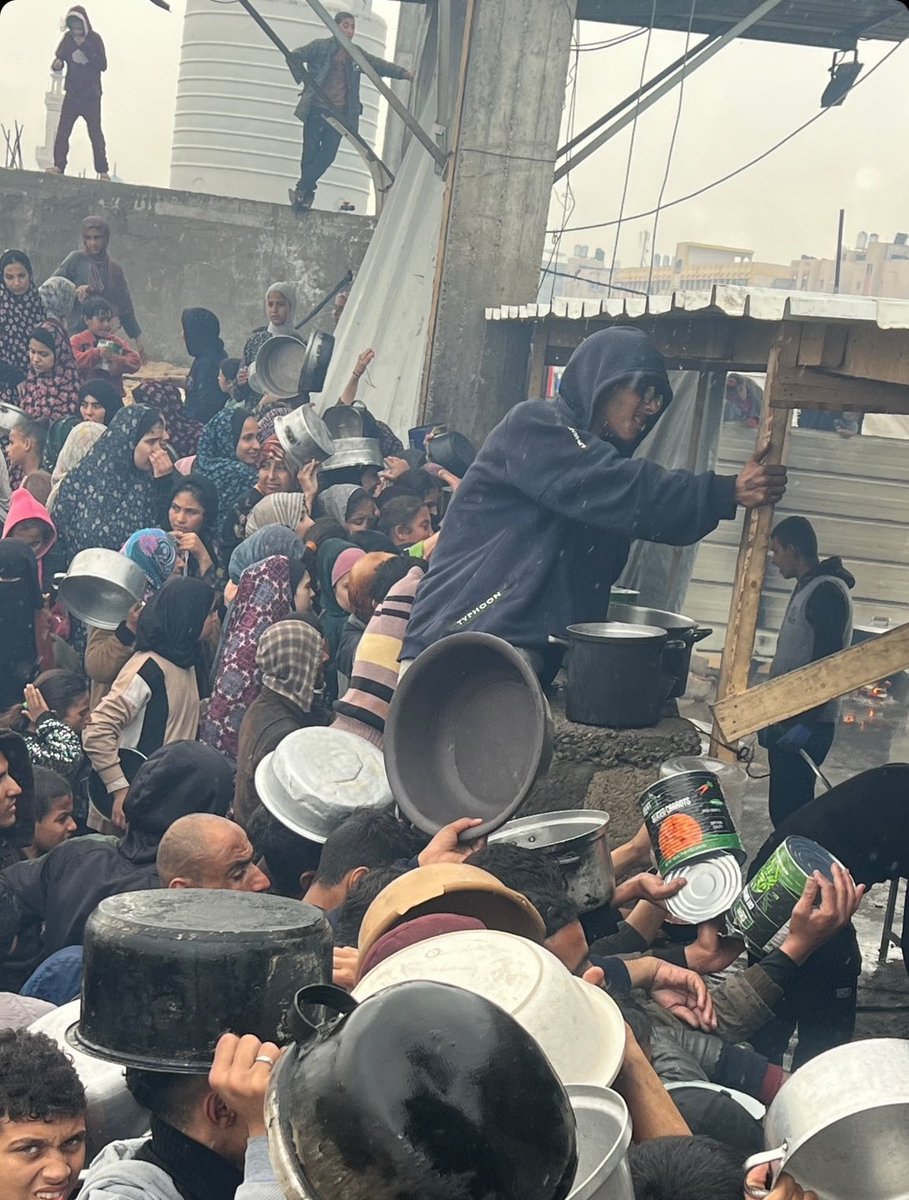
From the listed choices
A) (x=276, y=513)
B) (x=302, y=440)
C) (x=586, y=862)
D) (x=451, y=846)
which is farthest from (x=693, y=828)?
(x=302, y=440)

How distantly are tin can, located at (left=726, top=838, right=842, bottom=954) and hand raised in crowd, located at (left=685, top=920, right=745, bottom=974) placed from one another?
162 millimetres

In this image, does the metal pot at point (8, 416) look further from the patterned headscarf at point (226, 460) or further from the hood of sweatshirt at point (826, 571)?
the hood of sweatshirt at point (826, 571)

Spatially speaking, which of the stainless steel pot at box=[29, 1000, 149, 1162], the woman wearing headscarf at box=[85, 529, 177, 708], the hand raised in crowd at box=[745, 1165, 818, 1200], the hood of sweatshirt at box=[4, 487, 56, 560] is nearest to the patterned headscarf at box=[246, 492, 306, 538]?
the woman wearing headscarf at box=[85, 529, 177, 708]

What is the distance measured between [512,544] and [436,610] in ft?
1.24

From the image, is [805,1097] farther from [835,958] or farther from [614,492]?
[614,492]

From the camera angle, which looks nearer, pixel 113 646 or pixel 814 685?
pixel 814 685

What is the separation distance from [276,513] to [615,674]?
2.96 meters

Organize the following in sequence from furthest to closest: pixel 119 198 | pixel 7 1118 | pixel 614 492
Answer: pixel 119 198 → pixel 614 492 → pixel 7 1118

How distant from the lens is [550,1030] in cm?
232

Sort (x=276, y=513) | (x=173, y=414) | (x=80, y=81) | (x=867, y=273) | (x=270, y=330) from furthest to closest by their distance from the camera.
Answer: (x=867, y=273) → (x=80, y=81) → (x=270, y=330) → (x=173, y=414) → (x=276, y=513)

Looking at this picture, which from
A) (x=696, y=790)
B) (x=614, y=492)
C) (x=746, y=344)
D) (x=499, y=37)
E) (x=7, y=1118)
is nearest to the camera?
(x=7, y=1118)

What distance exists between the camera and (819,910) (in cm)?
332

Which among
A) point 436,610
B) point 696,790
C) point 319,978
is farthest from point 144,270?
point 319,978

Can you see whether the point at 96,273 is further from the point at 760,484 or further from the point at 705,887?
the point at 705,887
